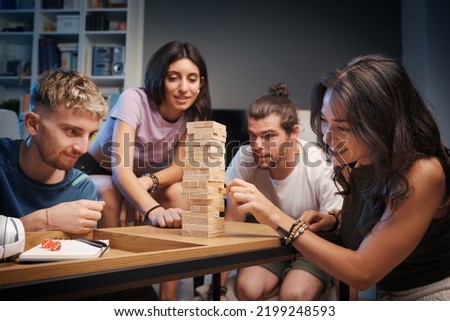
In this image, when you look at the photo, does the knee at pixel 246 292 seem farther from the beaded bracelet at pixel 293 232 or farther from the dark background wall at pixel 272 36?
the dark background wall at pixel 272 36

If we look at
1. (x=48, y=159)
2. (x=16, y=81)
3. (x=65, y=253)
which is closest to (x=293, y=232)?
(x=65, y=253)


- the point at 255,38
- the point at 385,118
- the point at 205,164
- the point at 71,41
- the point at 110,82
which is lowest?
the point at 205,164

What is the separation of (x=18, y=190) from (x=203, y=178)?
0.54m

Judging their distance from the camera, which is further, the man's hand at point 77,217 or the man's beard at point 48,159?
the man's beard at point 48,159

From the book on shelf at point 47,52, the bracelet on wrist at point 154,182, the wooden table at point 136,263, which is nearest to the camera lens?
the wooden table at point 136,263

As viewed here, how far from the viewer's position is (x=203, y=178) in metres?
0.80

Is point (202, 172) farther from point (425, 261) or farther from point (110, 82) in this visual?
point (110, 82)

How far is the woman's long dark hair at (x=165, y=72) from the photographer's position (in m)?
1.38

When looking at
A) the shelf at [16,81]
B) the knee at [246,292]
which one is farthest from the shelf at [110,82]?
the knee at [246,292]

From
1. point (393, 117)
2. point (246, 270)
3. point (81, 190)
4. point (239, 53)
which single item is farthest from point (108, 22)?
point (393, 117)

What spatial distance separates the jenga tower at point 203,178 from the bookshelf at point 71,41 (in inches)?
32.0

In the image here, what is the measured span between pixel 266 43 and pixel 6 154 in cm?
214

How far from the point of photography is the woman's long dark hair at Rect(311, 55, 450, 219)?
0.82m

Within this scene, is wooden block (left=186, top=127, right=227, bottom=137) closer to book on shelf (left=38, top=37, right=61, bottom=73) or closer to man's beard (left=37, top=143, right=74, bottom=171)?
man's beard (left=37, top=143, right=74, bottom=171)
